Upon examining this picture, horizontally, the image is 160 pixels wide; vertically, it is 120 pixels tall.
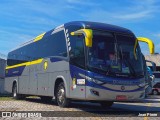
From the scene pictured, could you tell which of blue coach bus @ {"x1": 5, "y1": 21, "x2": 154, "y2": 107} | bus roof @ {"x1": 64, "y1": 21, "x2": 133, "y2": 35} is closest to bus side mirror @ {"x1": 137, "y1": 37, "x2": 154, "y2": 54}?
blue coach bus @ {"x1": 5, "y1": 21, "x2": 154, "y2": 107}

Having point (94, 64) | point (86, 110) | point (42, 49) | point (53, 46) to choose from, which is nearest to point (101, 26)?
point (94, 64)

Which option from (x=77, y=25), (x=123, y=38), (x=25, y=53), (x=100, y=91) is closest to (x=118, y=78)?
(x=100, y=91)

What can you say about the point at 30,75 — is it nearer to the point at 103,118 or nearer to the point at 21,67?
the point at 21,67

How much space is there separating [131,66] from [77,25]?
2.71 m

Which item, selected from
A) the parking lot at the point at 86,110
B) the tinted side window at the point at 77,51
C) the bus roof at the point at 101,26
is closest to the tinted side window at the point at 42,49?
the tinted side window at the point at 77,51

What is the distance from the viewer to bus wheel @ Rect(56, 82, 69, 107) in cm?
1536

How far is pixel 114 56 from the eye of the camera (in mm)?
14133

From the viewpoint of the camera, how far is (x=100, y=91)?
13.5m

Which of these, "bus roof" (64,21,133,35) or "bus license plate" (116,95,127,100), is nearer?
"bus license plate" (116,95,127,100)

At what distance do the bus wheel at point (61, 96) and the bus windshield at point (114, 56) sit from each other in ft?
7.83

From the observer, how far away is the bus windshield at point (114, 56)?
13727 mm

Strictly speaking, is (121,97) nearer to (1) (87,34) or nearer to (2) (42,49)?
(1) (87,34)

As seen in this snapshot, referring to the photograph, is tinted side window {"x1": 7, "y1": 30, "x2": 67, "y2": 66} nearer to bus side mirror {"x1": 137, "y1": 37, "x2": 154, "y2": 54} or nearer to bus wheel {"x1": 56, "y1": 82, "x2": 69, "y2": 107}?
bus wheel {"x1": 56, "y1": 82, "x2": 69, "y2": 107}

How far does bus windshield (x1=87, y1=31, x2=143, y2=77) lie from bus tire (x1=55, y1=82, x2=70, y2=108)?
2.38 metres
